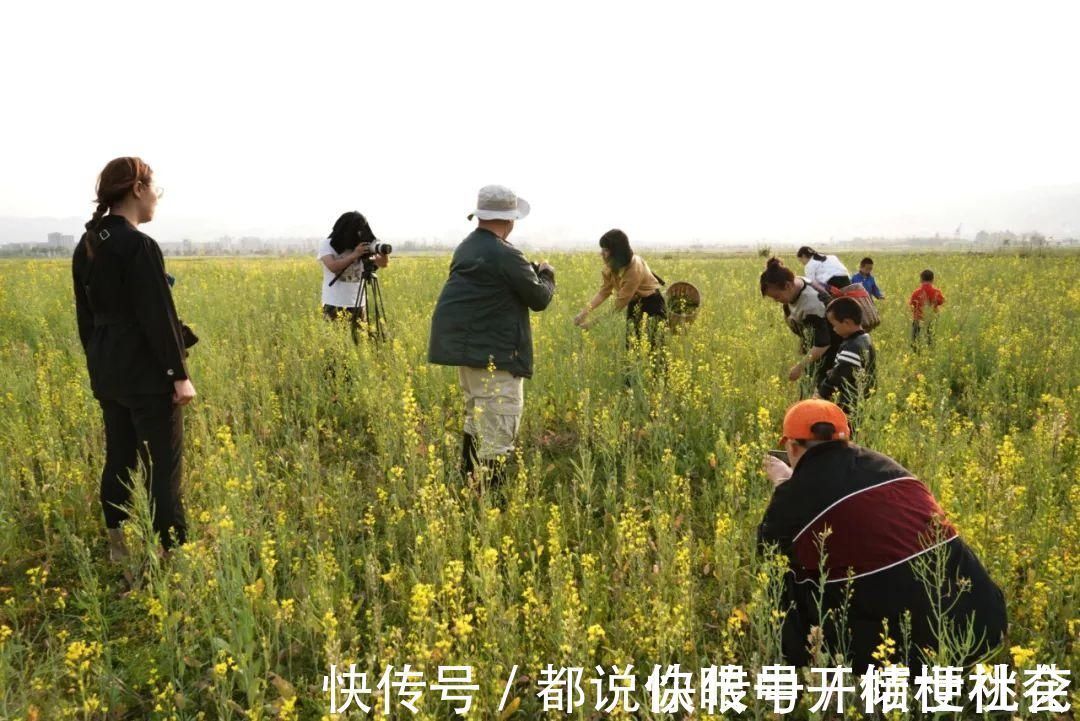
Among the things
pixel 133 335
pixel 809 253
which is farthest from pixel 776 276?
pixel 133 335

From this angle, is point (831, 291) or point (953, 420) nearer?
point (953, 420)

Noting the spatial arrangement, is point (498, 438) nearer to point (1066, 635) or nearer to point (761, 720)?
point (761, 720)

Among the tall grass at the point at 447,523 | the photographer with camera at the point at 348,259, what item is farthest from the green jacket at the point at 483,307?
the photographer with camera at the point at 348,259

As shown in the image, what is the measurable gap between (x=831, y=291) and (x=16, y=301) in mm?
10474

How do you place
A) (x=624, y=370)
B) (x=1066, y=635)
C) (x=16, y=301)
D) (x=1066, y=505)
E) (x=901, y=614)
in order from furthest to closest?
(x=16, y=301)
(x=624, y=370)
(x=1066, y=505)
(x=1066, y=635)
(x=901, y=614)

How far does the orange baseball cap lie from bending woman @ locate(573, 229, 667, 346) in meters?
3.04

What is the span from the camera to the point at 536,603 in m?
2.35

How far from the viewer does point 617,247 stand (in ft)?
17.3

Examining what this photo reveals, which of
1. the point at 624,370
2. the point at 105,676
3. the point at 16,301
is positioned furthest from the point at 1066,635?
the point at 16,301

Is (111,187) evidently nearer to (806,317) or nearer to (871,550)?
(871,550)

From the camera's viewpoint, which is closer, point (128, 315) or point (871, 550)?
point (871, 550)

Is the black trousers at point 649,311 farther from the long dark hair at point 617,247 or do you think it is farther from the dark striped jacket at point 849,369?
the dark striped jacket at point 849,369

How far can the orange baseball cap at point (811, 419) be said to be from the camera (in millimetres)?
2289

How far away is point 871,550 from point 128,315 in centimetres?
303
